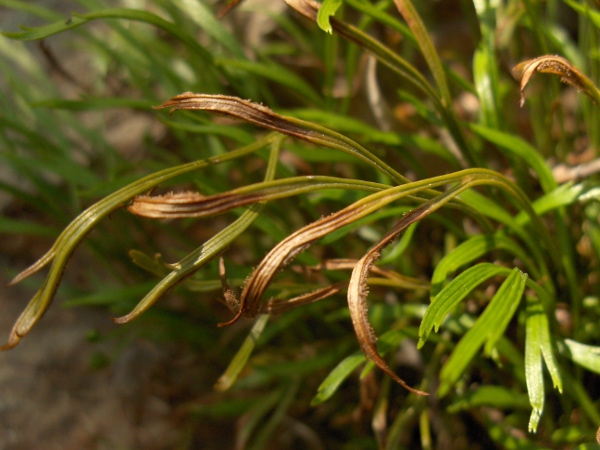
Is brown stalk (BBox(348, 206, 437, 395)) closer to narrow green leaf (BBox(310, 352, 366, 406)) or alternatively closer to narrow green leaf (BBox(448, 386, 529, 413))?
narrow green leaf (BBox(310, 352, 366, 406))

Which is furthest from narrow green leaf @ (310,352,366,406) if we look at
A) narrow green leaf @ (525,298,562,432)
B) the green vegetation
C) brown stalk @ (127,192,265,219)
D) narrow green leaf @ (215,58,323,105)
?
narrow green leaf @ (215,58,323,105)

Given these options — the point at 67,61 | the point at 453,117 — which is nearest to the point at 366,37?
the point at 453,117

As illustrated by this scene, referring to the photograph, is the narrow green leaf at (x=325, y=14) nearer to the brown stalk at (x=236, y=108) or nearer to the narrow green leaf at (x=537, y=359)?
the brown stalk at (x=236, y=108)

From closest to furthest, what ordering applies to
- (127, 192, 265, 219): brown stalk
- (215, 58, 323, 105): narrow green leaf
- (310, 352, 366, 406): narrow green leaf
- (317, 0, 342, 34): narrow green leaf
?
(127, 192, 265, 219): brown stalk → (317, 0, 342, 34): narrow green leaf → (310, 352, 366, 406): narrow green leaf → (215, 58, 323, 105): narrow green leaf

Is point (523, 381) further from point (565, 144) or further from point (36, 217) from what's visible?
point (36, 217)

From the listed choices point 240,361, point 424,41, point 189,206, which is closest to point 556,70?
point 424,41

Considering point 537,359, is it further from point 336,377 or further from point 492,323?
point 336,377

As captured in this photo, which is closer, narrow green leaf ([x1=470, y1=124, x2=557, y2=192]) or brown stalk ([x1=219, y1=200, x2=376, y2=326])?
brown stalk ([x1=219, y1=200, x2=376, y2=326])

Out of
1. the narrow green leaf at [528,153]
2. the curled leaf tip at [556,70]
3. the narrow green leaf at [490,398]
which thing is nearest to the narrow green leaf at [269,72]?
the narrow green leaf at [528,153]
